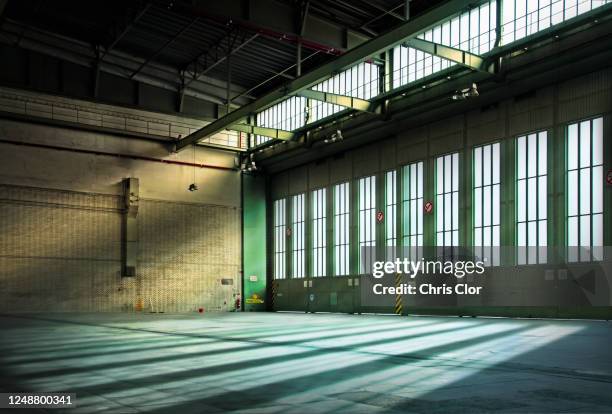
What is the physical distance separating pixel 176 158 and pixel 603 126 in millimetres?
28097

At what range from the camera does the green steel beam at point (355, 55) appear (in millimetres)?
22656

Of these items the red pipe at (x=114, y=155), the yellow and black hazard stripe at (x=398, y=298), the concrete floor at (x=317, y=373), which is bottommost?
the yellow and black hazard stripe at (x=398, y=298)

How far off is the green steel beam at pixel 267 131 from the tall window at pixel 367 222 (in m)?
5.89

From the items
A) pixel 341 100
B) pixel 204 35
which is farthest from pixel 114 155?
pixel 341 100

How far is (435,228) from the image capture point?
3447 centimetres

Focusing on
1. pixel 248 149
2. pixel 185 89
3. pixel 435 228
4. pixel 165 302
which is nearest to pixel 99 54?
pixel 185 89

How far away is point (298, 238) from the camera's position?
4584 cm

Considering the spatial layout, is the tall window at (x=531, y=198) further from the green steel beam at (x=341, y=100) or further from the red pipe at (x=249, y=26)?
the red pipe at (x=249, y=26)

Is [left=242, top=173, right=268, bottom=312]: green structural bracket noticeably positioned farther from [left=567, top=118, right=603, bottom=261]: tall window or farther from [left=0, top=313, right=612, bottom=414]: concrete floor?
[left=0, top=313, right=612, bottom=414]: concrete floor

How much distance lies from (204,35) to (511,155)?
19.3m

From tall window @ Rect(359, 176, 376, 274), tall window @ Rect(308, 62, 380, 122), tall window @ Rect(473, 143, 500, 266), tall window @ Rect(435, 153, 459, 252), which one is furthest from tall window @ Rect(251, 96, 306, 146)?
tall window @ Rect(473, 143, 500, 266)

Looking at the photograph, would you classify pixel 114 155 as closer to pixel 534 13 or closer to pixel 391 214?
pixel 391 214

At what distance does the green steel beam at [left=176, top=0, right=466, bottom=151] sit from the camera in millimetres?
22656

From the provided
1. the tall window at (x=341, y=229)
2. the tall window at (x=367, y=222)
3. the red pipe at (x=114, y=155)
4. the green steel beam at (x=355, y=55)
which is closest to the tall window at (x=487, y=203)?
the tall window at (x=367, y=222)
